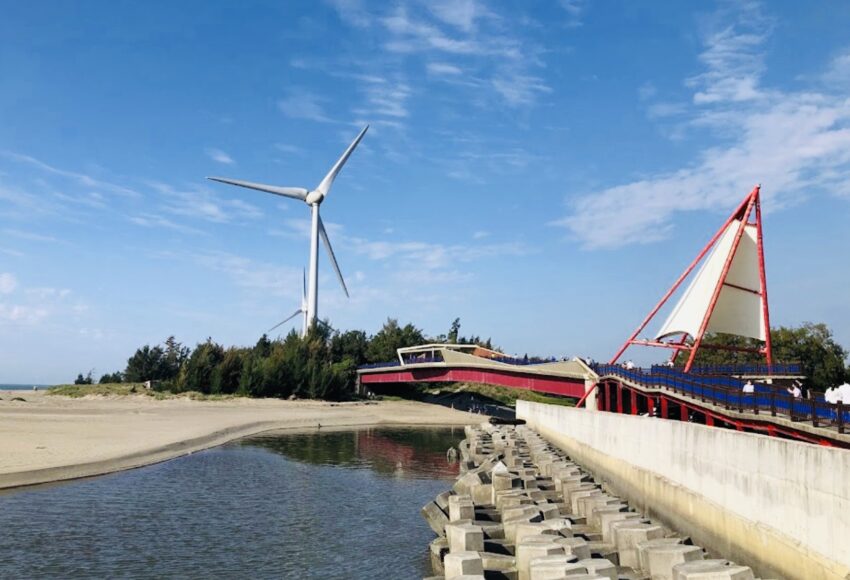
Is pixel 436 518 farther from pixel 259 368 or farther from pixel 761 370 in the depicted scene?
pixel 259 368

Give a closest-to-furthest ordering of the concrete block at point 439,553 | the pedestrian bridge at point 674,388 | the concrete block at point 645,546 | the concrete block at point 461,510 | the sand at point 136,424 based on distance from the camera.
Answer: the concrete block at point 645,546
the concrete block at point 439,553
the concrete block at point 461,510
the pedestrian bridge at point 674,388
the sand at point 136,424

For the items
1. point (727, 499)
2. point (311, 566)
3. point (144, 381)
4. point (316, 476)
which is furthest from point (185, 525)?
point (144, 381)

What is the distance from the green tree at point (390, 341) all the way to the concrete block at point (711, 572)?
364 feet

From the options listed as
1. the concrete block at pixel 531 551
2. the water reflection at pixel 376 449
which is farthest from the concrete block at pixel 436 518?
the water reflection at pixel 376 449

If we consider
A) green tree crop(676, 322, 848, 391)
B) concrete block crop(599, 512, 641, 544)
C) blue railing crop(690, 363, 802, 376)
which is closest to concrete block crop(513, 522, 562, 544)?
concrete block crop(599, 512, 641, 544)

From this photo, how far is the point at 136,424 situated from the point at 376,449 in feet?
64.7

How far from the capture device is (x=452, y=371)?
86.8 meters

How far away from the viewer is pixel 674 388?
116 feet

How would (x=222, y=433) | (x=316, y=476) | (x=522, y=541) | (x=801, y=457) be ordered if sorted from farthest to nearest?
(x=222, y=433)
(x=316, y=476)
(x=522, y=541)
(x=801, y=457)

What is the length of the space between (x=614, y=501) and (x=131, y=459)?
27.3m

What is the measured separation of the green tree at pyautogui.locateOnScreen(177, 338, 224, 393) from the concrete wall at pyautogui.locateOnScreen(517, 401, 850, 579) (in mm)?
75330

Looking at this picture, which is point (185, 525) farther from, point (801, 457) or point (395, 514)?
point (801, 457)

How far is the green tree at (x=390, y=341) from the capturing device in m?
123

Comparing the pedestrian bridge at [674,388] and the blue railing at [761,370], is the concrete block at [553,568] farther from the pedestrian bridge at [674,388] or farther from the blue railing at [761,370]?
the blue railing at [761,370]
